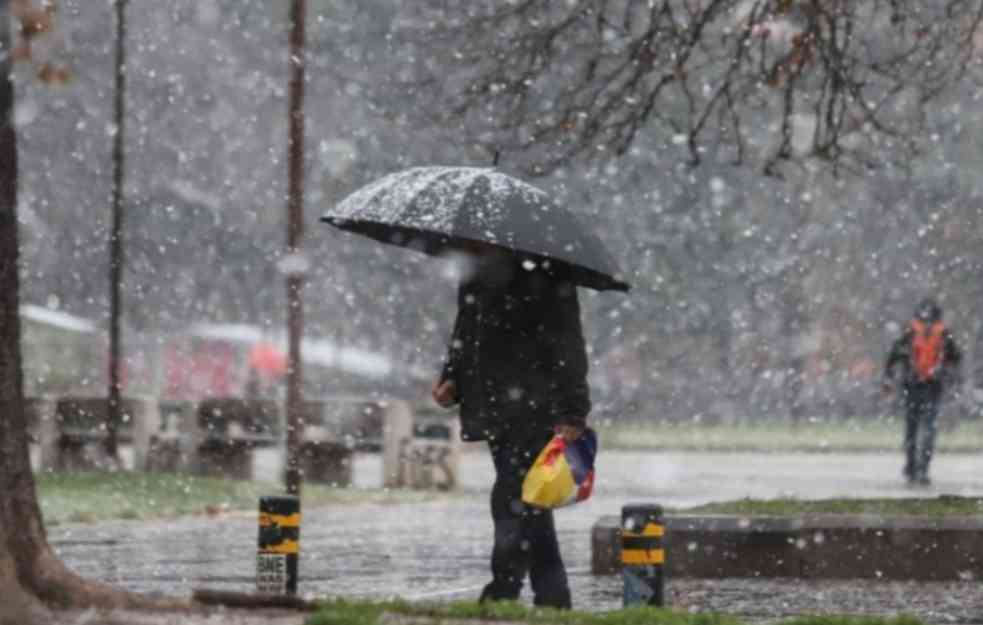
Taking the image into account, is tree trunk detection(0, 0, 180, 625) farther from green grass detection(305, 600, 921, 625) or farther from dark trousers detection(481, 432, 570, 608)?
dark trousers detection(481, 432, 570, 608)

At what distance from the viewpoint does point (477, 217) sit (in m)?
10.1

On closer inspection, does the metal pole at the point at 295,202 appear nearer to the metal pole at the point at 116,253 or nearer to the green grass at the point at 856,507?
the green grass at the point at 856,507

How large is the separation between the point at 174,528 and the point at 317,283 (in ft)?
104

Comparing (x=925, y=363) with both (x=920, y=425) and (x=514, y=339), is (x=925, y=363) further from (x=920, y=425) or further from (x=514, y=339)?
(x=514, y=339)

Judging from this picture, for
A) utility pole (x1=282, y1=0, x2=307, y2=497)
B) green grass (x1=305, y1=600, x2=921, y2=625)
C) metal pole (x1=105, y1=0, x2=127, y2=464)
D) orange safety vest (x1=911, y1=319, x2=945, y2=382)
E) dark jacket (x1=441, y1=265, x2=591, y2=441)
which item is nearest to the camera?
green grass (x1=305, y1=600, x2=921, y2=625)

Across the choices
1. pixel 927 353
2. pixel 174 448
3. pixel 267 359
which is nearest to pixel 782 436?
pixel 267 359

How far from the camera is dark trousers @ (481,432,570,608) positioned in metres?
9.91

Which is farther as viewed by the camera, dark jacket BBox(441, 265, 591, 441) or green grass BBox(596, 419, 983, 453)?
green grass BBox(596, 419, 983, 453)

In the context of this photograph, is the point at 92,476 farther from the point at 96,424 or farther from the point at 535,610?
the point at 535,610

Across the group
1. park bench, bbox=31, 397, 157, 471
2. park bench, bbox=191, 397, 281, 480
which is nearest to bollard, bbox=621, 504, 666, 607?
park bench, bbox=191, 397, 281, 480

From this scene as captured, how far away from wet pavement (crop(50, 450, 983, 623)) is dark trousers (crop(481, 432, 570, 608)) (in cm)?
198

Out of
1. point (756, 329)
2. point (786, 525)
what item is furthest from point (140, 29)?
point (786, 525)

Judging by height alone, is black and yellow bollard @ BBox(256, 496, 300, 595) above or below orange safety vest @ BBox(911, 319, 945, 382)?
below

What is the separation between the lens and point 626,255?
48.6 metres
